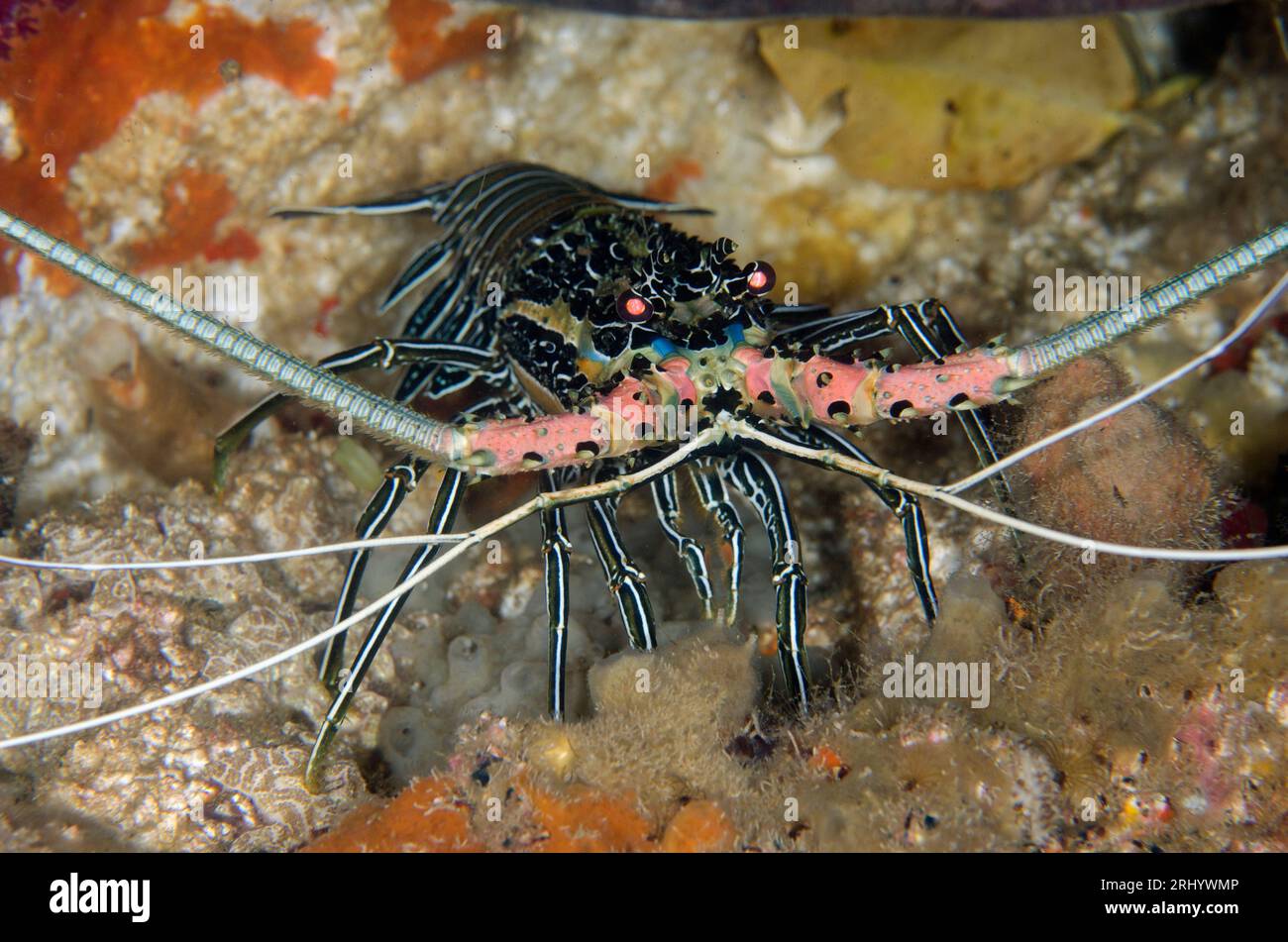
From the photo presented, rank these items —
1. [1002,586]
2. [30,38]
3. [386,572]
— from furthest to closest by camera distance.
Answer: [386,572]
[30,38]
[1002,586]

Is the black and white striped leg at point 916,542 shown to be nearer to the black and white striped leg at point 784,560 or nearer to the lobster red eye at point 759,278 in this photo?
the black and white striped leg at point 784,560

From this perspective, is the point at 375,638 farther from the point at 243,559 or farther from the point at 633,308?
the point at 633,308

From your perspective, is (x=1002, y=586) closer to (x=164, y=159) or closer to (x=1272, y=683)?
(x=1272, y=683)

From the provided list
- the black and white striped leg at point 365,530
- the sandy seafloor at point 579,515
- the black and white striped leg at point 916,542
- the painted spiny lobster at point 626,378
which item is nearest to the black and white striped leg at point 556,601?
the painted spiny lobster at point 626,378

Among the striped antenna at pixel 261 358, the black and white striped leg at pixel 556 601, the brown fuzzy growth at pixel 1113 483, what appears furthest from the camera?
the black and white striped leg at pixel 556 601

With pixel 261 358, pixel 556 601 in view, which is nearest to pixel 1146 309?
pixel 556 601
